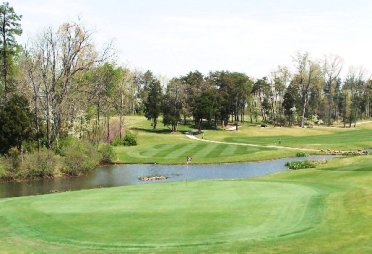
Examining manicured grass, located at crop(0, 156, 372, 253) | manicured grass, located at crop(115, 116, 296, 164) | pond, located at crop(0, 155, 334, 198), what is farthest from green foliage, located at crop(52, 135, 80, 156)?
manicured grass, located at crop(0, 156, 372, 253)

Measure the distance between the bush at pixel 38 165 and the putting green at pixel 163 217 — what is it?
89.3 ft

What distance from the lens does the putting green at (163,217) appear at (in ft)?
47.5

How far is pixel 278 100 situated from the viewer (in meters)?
153

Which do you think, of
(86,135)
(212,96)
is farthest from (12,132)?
(212,96)

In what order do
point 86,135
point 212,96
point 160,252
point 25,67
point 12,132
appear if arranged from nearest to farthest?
point 160,252 < point 12,132 < point 25,67 < point 86,135 < point 212,96

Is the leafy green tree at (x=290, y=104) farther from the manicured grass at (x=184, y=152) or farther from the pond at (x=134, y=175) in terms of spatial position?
the pond at (x=134, y=175)

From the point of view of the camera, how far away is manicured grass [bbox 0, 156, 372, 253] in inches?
539

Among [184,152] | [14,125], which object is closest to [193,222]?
[14,125]

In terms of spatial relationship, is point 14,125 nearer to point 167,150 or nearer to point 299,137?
point 167,150

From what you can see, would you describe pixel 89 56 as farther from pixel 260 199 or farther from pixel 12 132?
pixel 260 199

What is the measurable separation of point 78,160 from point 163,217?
37.5 metres

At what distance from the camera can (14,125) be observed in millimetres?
48500

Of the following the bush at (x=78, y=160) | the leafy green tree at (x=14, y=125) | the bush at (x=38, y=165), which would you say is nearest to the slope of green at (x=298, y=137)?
the bush at (x=78, y=160)

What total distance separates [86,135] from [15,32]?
758 inches
